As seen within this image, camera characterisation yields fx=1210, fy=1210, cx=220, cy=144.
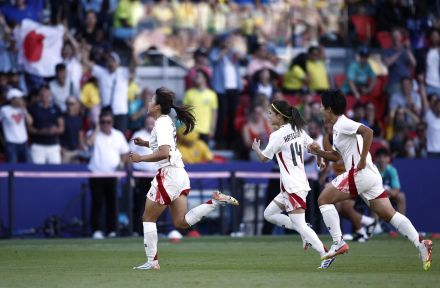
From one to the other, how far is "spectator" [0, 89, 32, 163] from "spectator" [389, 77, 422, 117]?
8.38 m

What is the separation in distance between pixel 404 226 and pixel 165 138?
2.96m

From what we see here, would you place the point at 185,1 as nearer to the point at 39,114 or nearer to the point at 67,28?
the point at 67,28

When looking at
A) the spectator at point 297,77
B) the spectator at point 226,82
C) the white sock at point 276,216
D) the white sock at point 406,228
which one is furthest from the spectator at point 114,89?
the white sock at point 406,228

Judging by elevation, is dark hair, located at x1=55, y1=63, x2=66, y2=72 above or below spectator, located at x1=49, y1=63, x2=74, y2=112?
above

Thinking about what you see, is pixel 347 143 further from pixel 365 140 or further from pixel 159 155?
pixel 159 155

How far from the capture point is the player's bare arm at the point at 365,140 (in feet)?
46.1

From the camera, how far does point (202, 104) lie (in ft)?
84.0

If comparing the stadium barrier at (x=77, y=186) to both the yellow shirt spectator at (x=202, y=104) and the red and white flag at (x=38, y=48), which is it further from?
the red and white flag at (x=38, y=48)

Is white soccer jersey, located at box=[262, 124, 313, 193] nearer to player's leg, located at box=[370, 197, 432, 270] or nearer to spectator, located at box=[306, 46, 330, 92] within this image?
player's leg, located at box=[370, 197, 432, 270]

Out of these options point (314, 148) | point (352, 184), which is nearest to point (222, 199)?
point (314, 148)

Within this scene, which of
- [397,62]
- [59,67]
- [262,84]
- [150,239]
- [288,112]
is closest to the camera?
[150,239]

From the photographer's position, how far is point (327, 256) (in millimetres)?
14219

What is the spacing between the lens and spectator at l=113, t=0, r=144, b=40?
26953mm

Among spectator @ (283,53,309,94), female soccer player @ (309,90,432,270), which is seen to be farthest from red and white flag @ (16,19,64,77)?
female soccer player @ (309,90,432,270)
